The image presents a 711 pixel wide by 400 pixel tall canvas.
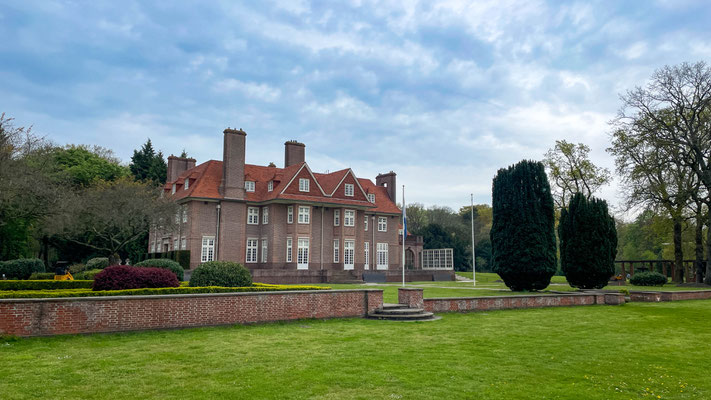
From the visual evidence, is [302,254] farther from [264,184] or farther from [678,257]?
[678,257]

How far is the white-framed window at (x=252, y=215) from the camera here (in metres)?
45.0

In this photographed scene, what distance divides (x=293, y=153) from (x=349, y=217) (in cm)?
836

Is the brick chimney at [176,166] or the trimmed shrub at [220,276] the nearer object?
the trimmed shrub at [220,276]

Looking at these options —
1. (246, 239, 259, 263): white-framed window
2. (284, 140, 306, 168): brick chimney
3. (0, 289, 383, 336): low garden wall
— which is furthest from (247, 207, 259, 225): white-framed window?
(0, 289, 383, 336): low garden wall

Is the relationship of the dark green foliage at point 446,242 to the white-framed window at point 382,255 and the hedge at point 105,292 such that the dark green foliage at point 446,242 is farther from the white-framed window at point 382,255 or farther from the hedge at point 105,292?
the hedge at point 105,292

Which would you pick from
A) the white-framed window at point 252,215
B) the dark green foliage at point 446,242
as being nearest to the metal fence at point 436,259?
the dark green foliage at point 446,242

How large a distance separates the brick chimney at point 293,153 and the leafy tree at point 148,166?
16234mm

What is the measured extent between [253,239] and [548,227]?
25.9 metres

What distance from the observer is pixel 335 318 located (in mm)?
16719

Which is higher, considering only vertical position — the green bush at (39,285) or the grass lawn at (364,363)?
the green bush at (39,285)

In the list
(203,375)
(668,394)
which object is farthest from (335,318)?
(668,394)

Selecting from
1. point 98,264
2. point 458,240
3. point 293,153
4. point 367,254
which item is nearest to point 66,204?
point 98,264

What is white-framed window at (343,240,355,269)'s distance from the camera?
46531mm

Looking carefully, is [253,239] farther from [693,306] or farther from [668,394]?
[668,394]
